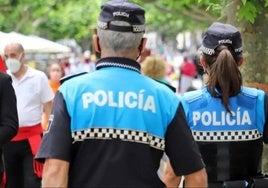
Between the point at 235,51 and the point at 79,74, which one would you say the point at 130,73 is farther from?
the point at 235,51

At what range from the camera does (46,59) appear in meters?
37.6

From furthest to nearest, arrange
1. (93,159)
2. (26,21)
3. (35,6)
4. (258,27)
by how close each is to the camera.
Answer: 1. (26,21)
2. (35,6)
3. (258,27)
4. (93,159)

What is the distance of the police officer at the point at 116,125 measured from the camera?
11.9 feet

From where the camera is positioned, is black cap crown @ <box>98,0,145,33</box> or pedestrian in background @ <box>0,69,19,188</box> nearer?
black cap crown @ <box>98,0,145,33</box>

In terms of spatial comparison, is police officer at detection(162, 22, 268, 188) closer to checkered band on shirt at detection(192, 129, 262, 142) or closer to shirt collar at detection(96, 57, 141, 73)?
checkered band on shirt at detection(192, 129, 262, 142)

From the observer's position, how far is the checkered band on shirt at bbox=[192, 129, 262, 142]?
4.87 m

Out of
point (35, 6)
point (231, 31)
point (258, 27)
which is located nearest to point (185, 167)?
point (231, 31)

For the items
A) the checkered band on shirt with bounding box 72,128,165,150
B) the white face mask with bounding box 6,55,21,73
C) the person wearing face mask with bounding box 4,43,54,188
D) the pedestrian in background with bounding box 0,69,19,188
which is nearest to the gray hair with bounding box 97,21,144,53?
the checkered band on shirt with bounding box 72,128,165,150

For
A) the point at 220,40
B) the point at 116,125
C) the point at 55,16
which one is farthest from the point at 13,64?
the point at 55,16

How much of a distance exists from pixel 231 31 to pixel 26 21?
33.0 meters

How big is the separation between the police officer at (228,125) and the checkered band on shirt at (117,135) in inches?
46.6

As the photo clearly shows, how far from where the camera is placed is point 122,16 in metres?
3.79

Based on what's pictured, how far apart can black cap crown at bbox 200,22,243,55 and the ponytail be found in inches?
4.4

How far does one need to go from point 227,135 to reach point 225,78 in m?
0.34
